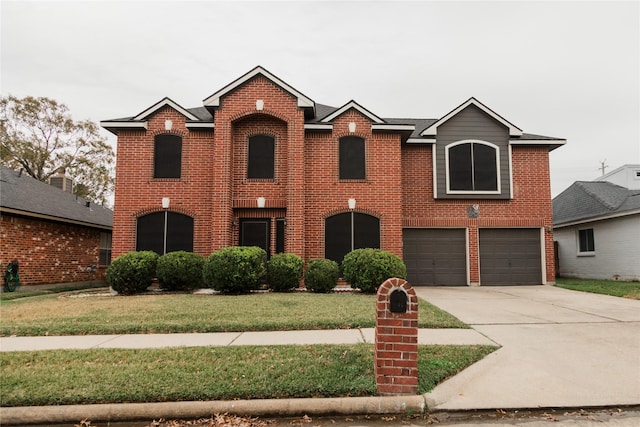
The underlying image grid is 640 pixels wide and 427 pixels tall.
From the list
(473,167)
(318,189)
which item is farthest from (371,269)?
(473,167)

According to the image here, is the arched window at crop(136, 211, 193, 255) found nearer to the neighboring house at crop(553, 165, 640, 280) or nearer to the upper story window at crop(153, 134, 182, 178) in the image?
the upper story window at crop(153, 134, 182, 178)

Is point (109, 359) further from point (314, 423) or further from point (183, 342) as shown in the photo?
point (314, 423)

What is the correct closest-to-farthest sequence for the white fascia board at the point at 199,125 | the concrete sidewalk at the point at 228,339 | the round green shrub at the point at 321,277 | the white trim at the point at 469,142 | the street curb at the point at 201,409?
1. the street curb at the point at 201,409
2. the concrete sidewalk at the point at 228,339
3. the round green shrub at the point at 321,277
4. the white fascia board at the point at 199,125
5. the white trim at the point at 469,142

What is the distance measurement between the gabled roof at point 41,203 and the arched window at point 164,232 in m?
4.08

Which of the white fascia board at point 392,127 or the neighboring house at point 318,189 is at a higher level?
the white fascia board at point 392,127

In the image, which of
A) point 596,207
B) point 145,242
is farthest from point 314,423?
point 596,207

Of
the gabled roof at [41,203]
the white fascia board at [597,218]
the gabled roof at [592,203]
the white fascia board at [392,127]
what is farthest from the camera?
the gabled roof at [592,203]

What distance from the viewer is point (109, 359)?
16.5ft

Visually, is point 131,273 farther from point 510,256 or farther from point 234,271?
point 510,256

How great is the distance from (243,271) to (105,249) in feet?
39.2

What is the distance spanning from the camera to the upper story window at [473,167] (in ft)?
50.1

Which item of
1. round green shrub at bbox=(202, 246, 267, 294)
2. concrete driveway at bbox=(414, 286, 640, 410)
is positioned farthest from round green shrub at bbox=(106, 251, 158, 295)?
concrete driveway at bbox=(414, 286, 640, 410)

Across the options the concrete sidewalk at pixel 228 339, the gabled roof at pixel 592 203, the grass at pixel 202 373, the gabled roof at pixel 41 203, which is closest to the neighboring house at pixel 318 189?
the gabled roof at pixel 41 203

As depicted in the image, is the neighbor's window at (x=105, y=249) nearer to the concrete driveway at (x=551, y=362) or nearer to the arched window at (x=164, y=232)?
the arched window at (x=164, y=232)
